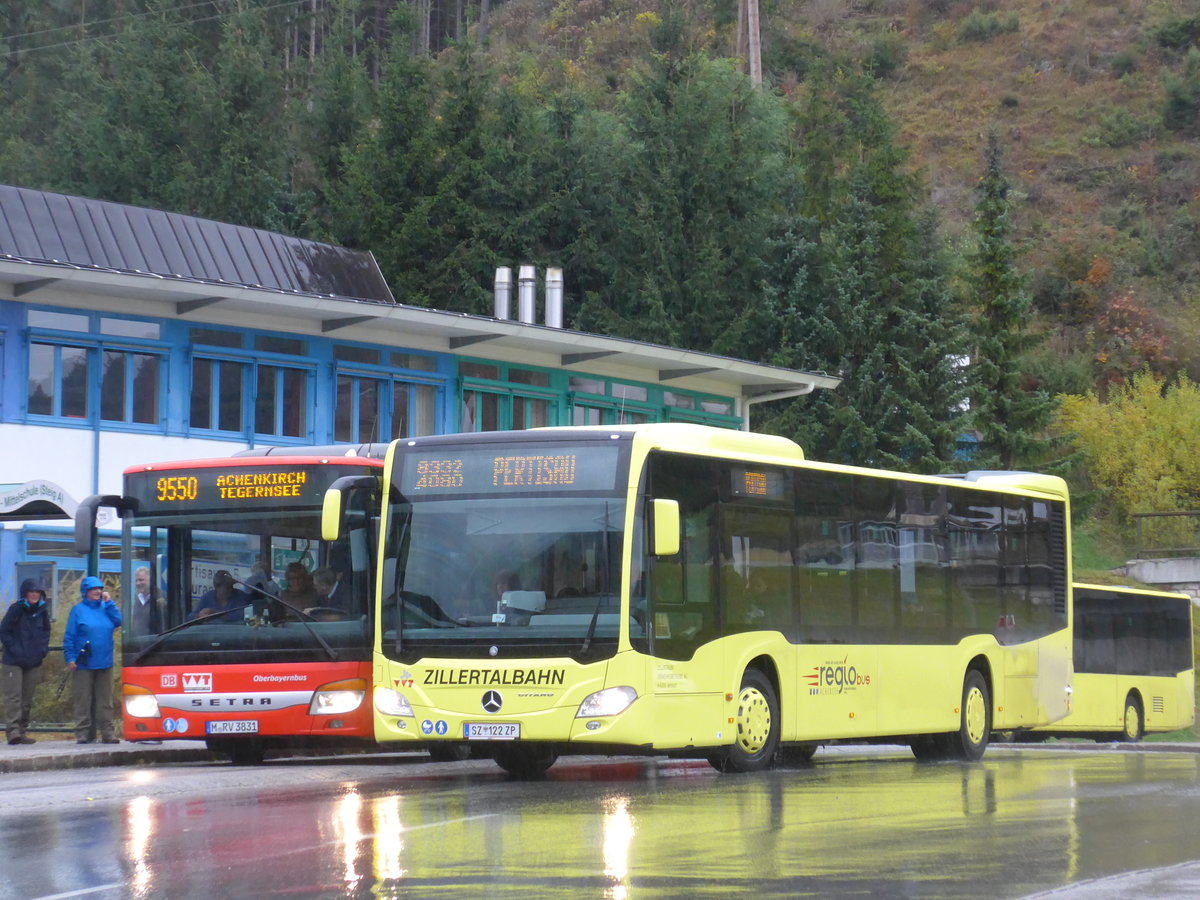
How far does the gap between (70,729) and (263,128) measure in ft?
133

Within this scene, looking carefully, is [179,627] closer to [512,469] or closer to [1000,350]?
[512,469]

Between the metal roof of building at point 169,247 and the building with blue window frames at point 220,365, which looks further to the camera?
the metal roof of building at point 169,247

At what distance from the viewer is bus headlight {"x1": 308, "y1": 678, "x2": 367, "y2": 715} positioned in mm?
16297

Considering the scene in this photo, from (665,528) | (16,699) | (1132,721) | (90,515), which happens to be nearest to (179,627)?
(90,515)

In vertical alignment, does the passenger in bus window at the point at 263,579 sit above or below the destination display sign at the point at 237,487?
below

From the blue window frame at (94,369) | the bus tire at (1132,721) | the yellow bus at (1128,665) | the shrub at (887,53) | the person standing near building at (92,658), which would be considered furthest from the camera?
the shrub at (887,53)

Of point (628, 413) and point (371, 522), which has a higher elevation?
point (628, 413)

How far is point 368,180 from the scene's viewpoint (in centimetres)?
5169

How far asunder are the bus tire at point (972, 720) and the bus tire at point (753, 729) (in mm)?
3983

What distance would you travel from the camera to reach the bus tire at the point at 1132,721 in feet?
110

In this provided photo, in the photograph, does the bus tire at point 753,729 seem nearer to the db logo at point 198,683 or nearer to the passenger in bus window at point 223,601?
the passenger in bus window at point 223,601

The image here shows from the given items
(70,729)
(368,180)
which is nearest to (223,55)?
(368,180)

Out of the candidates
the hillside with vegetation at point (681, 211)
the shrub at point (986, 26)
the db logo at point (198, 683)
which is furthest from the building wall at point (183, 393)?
the shrub at point (986, 26)

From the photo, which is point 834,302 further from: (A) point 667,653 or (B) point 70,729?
(A) point 667,653
